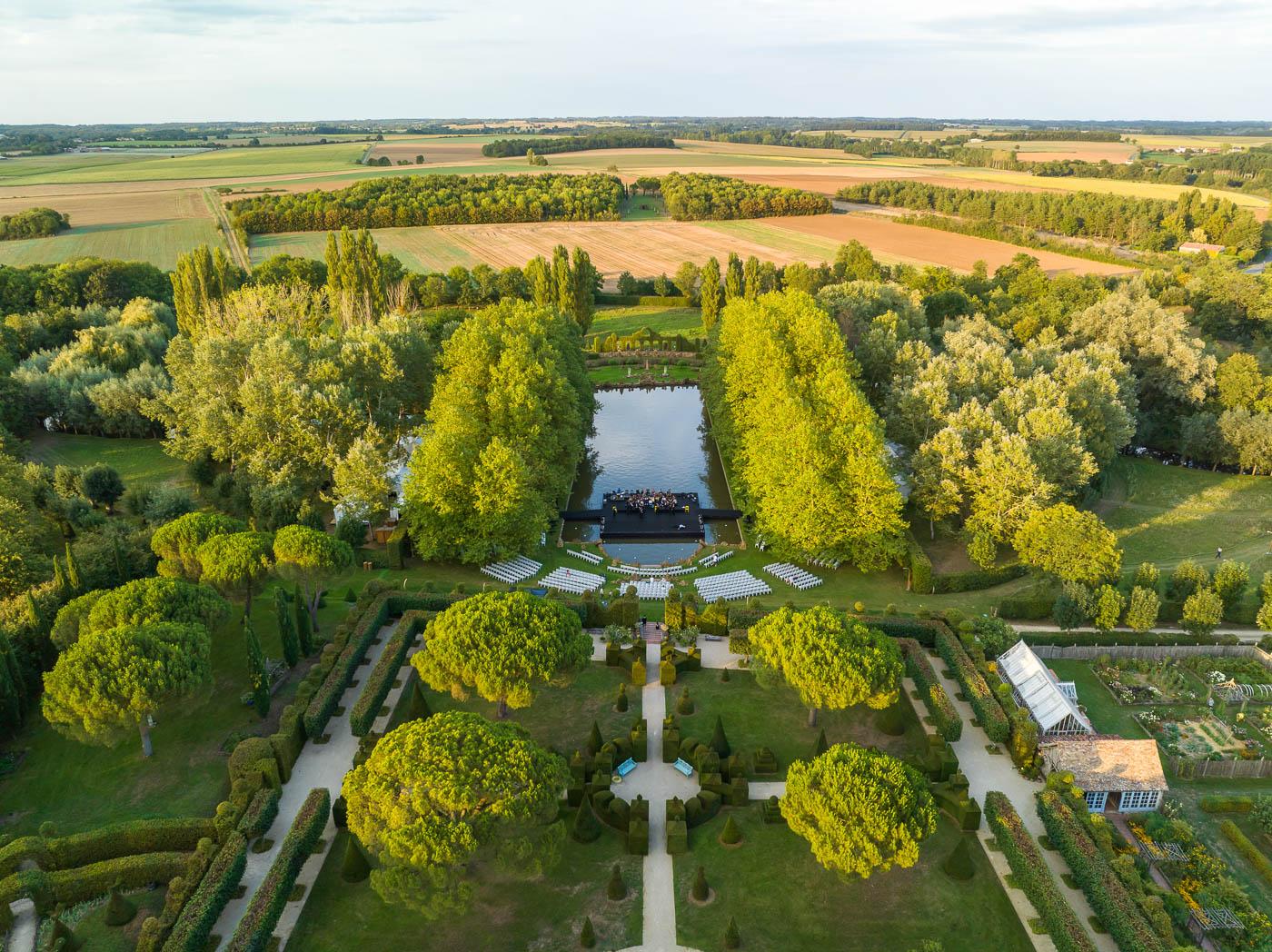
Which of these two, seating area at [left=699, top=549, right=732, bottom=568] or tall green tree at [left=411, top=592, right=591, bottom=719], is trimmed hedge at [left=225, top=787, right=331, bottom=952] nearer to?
tall green tree at [left=411, top=592, right=591, bottom=719]

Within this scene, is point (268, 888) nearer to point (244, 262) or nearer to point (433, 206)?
point (244, 262)

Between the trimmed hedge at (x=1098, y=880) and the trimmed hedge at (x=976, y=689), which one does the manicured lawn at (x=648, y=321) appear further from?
the trimmed hedge at (x=1098, y=880)

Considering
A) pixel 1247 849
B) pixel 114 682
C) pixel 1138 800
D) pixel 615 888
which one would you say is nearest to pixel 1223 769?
pixel 1247 849

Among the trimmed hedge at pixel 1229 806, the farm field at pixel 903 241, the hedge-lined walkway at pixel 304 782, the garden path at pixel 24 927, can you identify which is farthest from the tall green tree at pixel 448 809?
the farm field at pixel 903 241

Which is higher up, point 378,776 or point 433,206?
point 433,206

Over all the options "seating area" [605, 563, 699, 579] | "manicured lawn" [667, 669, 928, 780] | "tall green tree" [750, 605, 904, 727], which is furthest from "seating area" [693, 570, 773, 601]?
"tall green tree" [750, 605, 904, 727]

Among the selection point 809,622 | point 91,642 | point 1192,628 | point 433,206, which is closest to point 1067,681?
point 1192,628

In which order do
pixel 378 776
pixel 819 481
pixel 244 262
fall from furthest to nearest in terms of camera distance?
pixel 244 262 → pixel 819 481 → pixel 378 776
